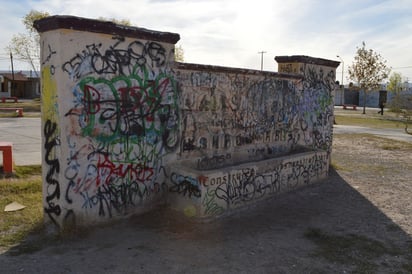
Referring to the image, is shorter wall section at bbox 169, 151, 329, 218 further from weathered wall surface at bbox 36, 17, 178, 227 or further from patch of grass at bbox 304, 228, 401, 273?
patch of grass at bbox 304, 228, 401, 273

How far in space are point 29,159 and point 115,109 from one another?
196 inches

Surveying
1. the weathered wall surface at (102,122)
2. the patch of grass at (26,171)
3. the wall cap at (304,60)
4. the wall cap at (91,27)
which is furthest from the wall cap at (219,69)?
the patch of grass at (26,171)

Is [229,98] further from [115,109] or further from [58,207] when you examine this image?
[58,207]

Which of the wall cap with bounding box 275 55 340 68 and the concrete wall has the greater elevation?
the wall cap with bounding box 275 55 340 68

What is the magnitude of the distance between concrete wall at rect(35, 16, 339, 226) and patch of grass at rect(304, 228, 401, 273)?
5.34ft

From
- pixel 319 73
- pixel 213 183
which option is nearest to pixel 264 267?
pixel 213 183

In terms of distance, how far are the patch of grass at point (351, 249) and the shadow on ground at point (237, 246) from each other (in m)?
0.01

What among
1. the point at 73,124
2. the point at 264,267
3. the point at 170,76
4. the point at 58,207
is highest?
the point at 170,76

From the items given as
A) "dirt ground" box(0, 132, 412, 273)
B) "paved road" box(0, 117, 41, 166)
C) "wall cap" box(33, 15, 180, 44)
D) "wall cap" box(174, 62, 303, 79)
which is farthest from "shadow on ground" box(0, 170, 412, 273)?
"paved road" box(0, 117, 41, 166)

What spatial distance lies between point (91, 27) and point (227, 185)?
320 centimetres

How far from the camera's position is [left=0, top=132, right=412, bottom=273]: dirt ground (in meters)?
4.49

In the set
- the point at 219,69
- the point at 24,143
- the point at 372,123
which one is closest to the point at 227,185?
the point at 219,69

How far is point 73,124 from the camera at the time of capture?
518 centimetres

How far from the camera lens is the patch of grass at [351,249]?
4742 millimetres
